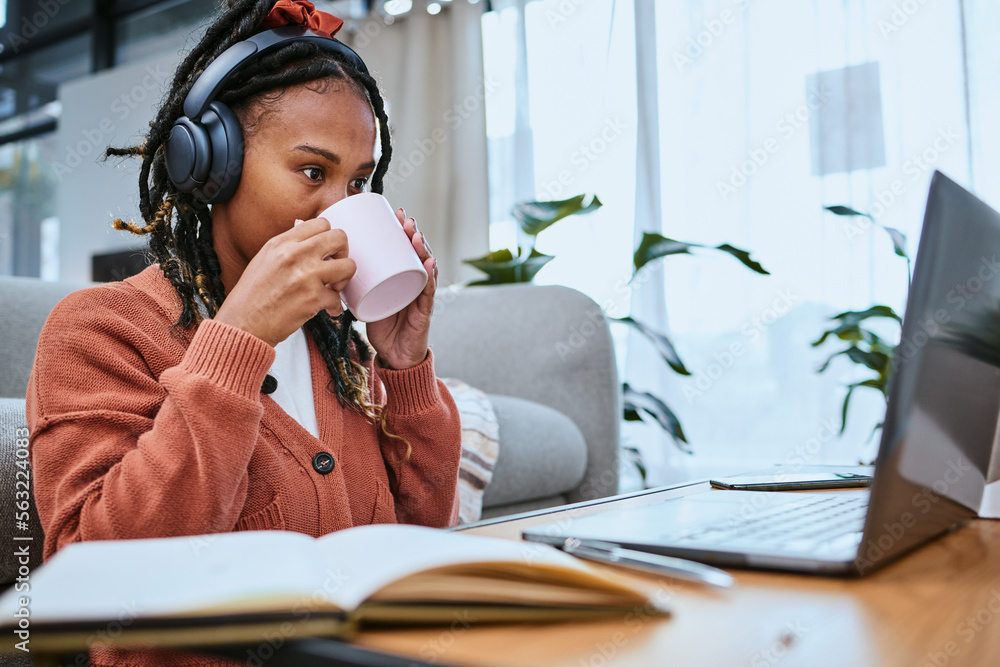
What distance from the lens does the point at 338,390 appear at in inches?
35.6

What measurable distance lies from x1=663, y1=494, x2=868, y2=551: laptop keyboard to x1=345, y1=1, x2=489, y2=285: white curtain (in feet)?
8.97

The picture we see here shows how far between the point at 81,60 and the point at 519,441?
4.41 meters

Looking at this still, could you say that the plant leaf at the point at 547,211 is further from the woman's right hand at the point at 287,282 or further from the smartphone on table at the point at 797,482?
the woman's right hand at the point at 287,282

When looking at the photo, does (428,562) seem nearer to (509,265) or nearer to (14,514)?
(14,514)

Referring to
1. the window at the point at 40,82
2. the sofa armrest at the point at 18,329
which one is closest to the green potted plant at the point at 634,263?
the sofa armrest at the point at 18,329

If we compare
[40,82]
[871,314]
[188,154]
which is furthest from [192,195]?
[40,82]

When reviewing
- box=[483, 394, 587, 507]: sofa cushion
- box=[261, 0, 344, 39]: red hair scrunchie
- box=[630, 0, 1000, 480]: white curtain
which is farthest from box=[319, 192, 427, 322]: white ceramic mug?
box=[630, 0, 1000, 480]: white curtain

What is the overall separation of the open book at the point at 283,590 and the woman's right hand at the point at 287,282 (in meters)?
0.34

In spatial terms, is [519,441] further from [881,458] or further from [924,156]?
[924,156]

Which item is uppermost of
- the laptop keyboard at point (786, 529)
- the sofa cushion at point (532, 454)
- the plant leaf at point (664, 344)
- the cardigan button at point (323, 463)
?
the plant leaf at point (664, 344)

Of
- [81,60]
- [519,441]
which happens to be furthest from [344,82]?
[81,60]

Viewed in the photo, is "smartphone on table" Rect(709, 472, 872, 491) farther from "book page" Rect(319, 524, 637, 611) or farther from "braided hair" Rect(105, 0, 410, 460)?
"book page" Rect(319, 524, 637, 611)

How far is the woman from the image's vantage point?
0.61 meters

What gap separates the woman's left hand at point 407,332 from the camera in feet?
3.02
